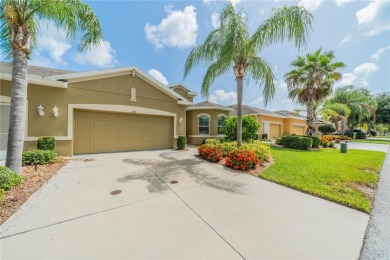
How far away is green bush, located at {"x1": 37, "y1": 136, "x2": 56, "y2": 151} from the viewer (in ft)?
23.8

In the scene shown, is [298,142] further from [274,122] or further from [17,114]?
[17,114]

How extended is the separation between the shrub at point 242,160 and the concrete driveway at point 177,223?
1642 mm

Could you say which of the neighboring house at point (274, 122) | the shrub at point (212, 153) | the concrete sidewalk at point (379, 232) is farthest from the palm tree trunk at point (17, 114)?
the neighboring house at point (274, 122)

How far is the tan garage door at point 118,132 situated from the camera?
28.7 feet

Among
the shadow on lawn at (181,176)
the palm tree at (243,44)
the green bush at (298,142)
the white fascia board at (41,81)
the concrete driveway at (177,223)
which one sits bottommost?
the concrete driveway at (177,223)

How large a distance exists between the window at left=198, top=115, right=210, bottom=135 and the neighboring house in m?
7.41

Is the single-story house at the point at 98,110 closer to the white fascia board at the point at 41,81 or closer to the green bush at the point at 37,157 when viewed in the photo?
the white fascia board at the point at 41,81

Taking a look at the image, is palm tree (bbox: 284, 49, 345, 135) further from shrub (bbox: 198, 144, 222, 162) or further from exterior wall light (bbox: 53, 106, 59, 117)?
exterior wall light (bbox: 53, 106, 59, 117)

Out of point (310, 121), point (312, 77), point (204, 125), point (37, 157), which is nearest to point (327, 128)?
point (310, 121)

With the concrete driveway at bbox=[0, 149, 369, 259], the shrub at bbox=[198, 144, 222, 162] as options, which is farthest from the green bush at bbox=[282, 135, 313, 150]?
the concrete driveway at bbox=[0, 149, 369, 259]

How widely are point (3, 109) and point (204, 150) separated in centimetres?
938

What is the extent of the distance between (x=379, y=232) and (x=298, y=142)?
11.6 metres

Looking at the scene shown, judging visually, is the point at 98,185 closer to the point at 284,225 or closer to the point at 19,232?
the point at 19,232

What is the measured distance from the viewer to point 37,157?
6375 mm
